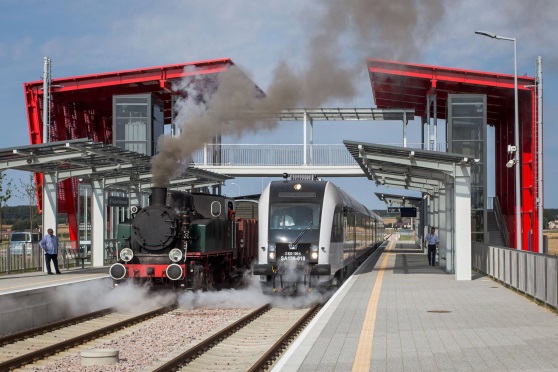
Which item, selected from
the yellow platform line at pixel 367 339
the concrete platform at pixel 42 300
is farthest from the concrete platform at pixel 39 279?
the yellow platform line at pixel 367 339

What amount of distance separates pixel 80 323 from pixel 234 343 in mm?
4433

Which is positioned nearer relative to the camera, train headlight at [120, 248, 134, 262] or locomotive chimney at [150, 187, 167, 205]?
train headlight at [120, 248, 134, 262]

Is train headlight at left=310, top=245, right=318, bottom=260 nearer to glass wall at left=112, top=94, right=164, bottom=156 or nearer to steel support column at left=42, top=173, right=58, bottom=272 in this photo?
steel support column at left=42, top=173, right=58, bottom=272

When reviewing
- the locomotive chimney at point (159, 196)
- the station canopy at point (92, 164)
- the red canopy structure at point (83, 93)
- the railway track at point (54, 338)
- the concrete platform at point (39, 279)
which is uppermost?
the red canopy structure at point (83, 93)

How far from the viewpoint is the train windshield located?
1898cm

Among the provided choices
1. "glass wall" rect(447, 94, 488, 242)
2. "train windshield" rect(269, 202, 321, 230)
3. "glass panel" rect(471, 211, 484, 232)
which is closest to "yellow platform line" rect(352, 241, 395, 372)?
"train windshield" rect(269, 202, 321, 230)

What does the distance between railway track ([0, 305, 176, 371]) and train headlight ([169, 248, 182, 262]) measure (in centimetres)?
119

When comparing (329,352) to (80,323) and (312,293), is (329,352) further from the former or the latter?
(312,293)

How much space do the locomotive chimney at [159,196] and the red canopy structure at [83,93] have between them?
59.7 ft

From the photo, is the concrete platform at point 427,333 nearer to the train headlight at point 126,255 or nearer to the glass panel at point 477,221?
the train headlight at point 126,255

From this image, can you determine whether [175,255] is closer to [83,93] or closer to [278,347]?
[278,347]

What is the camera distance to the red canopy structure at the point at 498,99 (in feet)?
114

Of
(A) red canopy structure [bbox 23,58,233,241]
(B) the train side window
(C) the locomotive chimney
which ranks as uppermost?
(A) red canopy structure [bbox 23,58,233,241]

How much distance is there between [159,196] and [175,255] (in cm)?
149
